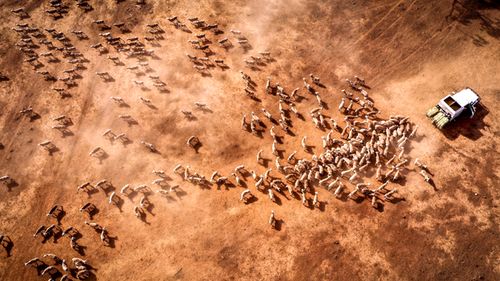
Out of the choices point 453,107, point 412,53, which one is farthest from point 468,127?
point 412,53

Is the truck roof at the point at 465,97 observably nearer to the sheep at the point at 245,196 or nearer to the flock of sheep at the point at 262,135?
the flock of sheep at the point at 262,135

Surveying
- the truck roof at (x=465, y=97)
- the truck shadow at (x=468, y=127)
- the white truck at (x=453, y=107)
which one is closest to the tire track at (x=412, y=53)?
the white truck at (x=453, y=107)

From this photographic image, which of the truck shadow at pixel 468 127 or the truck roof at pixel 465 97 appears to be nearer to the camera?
the truck roof at pixel 465 97

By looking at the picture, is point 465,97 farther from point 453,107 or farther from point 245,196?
point 245,196

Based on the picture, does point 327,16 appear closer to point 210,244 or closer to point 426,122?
point 426,122

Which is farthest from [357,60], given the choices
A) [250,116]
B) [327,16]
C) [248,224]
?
[248,224]
